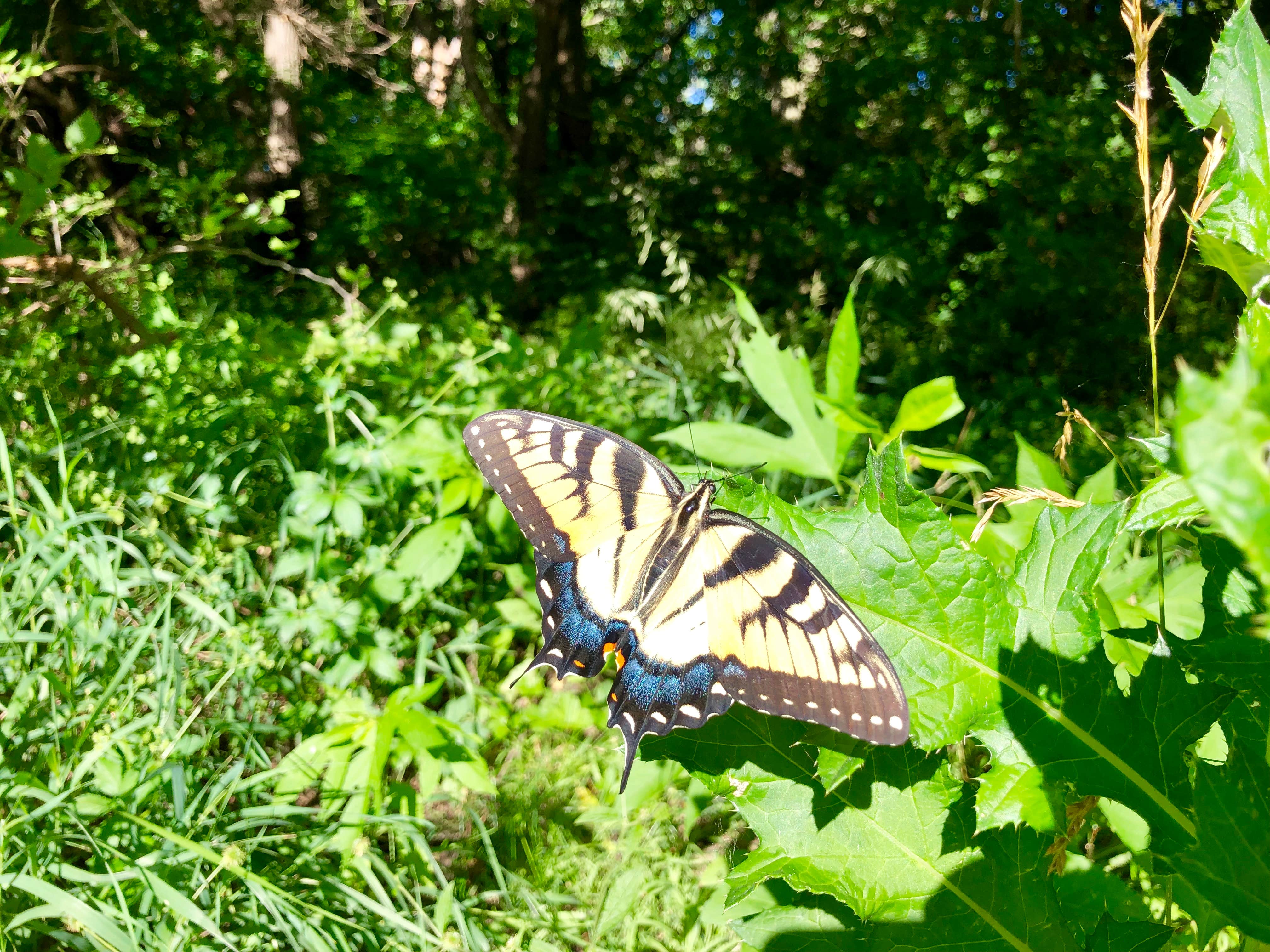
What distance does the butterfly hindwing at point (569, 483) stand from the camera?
4.82ft

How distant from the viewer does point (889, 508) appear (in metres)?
0.87

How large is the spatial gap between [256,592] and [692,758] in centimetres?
159

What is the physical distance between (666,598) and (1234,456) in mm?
1040

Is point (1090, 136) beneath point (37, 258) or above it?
above

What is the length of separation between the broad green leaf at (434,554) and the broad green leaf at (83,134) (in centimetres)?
141

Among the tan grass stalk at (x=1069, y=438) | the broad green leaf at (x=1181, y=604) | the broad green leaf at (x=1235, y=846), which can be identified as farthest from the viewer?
the broad green leaf at (x=1181, y=604)

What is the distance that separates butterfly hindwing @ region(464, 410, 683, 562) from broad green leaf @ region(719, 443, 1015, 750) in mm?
597

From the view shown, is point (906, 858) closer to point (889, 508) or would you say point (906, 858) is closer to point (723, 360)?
point (889, 508)

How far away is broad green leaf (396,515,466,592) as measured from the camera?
81.0 inches

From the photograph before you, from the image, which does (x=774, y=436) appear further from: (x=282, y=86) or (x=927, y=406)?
(x=282, y=86)

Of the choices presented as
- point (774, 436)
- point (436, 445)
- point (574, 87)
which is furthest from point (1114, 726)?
point (574, 87)

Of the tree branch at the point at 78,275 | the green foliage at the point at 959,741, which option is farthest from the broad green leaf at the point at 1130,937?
the tree branch at the point at 78,275

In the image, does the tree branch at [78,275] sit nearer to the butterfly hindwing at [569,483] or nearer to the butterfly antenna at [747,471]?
the butterfly hindwing at [569,483]

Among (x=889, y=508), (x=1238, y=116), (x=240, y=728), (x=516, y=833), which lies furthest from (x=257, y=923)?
Result: (x=1238, y=116)
